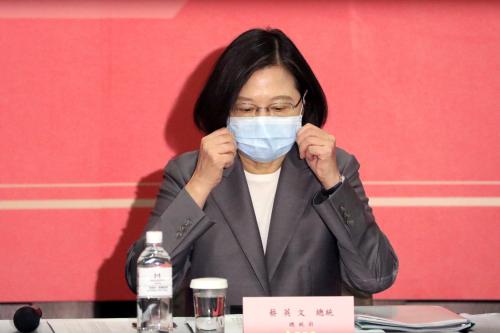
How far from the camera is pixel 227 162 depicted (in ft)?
6.75

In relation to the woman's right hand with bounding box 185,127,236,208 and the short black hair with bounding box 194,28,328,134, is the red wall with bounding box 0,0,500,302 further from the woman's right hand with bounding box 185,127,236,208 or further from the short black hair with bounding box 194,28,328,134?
the woman's right hand with bounding box 185,127,236,208

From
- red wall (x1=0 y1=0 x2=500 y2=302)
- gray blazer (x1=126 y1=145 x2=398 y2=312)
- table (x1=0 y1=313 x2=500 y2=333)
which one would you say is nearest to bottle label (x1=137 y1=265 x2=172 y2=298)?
table (x1=0 y1=313 x2=500 y2=333)

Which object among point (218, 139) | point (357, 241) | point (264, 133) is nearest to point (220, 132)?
point (218, 139)

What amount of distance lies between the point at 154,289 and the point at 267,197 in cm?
82

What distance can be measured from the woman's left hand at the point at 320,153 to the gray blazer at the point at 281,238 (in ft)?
0.15

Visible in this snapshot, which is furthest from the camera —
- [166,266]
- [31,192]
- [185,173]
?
[31,192]

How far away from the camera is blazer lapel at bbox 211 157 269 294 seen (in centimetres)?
209

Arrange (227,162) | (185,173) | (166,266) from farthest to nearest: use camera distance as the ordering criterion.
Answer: (185,173) < (227,162) < (166,266)

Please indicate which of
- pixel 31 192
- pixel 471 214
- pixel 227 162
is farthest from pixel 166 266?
pixel 471 214

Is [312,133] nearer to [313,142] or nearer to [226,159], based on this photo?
[313,142]

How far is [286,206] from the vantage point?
218 cm

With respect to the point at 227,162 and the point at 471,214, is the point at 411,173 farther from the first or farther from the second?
the point at 227,162

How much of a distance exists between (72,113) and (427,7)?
1.47 meters

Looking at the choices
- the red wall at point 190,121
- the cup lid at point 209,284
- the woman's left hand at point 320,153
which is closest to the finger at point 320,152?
the woman's left hand at point 320,153
